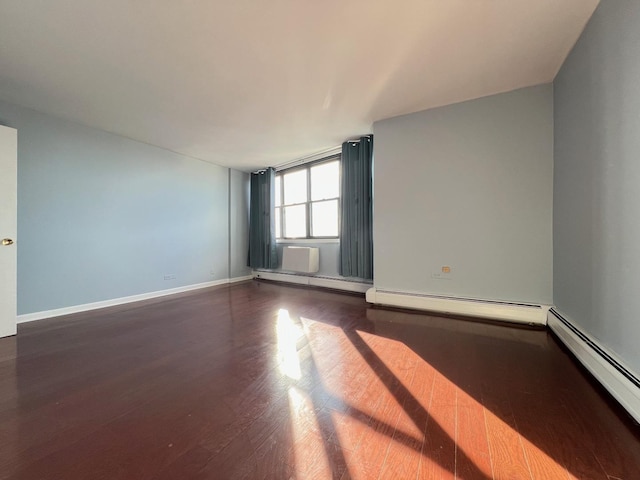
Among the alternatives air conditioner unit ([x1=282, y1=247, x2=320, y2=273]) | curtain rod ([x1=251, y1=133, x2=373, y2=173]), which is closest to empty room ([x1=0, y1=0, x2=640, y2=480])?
curtain rod ([x1=251, y1=133, x2=373, y2=173])

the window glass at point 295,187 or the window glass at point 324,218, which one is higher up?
the window glass at point 295,187

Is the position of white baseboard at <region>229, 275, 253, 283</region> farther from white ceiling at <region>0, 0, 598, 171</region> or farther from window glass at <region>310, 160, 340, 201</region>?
white ceiling at <region>0, 0, 598, 171</region>

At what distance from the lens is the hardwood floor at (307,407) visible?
0.94 metres

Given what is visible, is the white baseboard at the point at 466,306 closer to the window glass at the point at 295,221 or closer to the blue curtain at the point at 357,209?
the blue curtain at the point at 357,209

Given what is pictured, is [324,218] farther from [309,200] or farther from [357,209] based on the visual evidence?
[357,209]

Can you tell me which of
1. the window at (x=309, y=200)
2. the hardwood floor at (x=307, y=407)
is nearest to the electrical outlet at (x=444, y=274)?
the hardwood floor at (x=307, y=407)

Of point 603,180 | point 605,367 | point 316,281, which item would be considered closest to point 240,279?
point 316,281

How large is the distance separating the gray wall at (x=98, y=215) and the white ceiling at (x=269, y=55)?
456mm

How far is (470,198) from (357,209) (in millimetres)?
1592

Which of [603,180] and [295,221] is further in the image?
[295,221]

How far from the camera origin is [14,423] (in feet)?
3.91

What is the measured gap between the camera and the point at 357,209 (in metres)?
3.83

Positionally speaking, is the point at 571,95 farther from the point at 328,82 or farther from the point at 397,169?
the point at 328,82

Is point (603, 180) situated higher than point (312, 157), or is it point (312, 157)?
point (312, 157)
